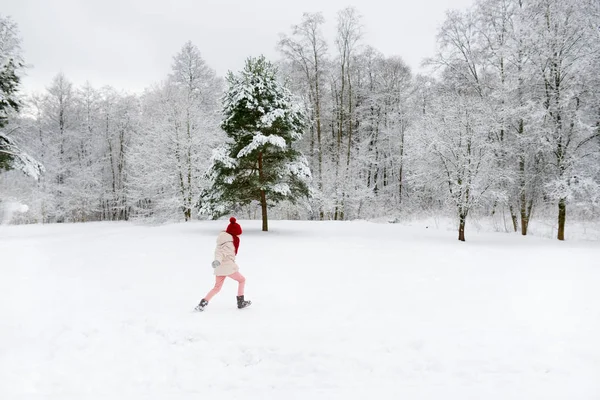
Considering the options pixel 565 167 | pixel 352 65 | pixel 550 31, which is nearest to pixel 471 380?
pixel 565 167

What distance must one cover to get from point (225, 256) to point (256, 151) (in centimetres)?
1056

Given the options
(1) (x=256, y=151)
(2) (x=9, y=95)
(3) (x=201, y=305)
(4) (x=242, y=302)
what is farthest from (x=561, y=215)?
(2) (x=9, y=95)

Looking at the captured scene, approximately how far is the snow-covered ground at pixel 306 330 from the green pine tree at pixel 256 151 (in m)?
6.58

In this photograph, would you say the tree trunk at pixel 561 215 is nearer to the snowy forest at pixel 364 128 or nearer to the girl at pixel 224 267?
the snowy forest at pixel 364 128

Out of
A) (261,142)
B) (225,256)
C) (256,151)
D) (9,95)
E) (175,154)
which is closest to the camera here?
(225,256)

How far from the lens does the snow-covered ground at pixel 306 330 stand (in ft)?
14.5

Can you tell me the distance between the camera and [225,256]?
21.4 ft

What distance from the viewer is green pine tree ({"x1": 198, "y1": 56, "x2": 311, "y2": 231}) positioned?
16.3m

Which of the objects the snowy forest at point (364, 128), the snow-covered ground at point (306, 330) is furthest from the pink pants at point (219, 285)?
the snowy forest at point (364, 128)

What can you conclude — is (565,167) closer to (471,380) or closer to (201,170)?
(471,380)

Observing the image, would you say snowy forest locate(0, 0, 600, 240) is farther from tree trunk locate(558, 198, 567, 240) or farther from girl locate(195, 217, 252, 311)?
girl locate(195, 217, 252, 311)

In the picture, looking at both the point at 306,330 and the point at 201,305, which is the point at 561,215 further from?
the point at 201,305

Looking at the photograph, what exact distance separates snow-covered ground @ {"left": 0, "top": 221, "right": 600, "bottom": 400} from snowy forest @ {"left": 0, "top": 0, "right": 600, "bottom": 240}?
5.74 meters

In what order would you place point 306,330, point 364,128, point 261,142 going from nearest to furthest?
point 306,330 → point 261,142 → point 364,128
